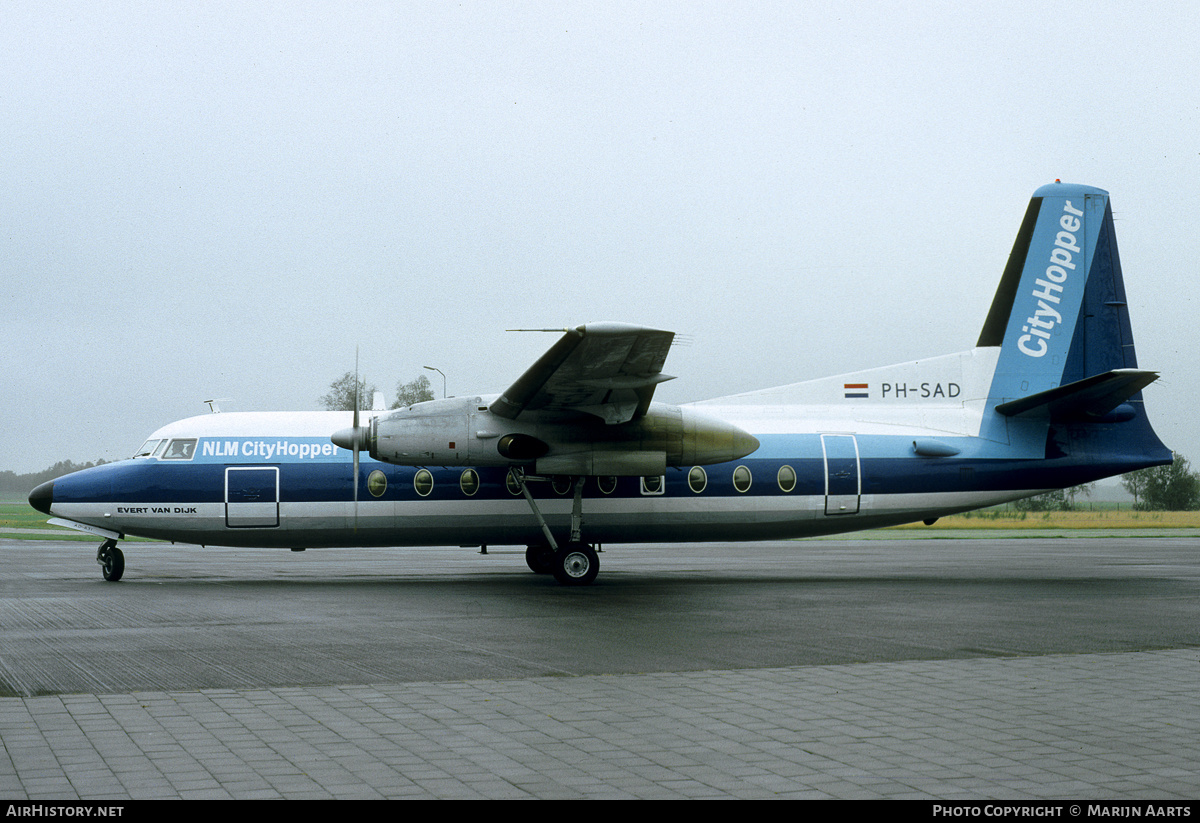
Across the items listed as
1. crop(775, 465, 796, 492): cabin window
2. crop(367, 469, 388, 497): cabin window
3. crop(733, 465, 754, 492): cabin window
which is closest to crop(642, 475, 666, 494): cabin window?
crop(733, 465, 754, 492): cabin window

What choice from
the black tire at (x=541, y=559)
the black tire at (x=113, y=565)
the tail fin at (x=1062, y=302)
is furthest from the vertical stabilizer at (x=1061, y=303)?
the black tire at (x=113, y=565)

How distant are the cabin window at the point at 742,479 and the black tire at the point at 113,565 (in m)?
11.0

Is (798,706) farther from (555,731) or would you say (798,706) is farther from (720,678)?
(555,731)

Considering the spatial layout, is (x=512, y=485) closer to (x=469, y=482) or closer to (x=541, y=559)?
(x=469, y=482)

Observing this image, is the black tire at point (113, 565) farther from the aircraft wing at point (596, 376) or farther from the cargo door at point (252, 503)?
the aircraft wing at point (596, 376)

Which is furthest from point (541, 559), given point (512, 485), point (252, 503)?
point (252, 503)

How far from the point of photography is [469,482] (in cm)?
1820

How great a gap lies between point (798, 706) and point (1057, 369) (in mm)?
14957

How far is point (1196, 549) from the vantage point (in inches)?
1222

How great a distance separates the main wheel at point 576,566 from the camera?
17.6 m

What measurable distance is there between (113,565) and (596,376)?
374 inches

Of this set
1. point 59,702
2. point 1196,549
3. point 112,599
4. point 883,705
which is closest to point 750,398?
point 112,599

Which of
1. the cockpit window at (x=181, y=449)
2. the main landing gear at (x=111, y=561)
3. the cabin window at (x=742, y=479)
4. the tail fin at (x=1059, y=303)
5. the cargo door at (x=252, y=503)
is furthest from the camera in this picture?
the tail fin at (x=1059, y=303)

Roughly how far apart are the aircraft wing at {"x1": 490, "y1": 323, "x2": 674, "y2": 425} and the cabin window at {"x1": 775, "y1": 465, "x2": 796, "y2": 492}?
10.6 feet
